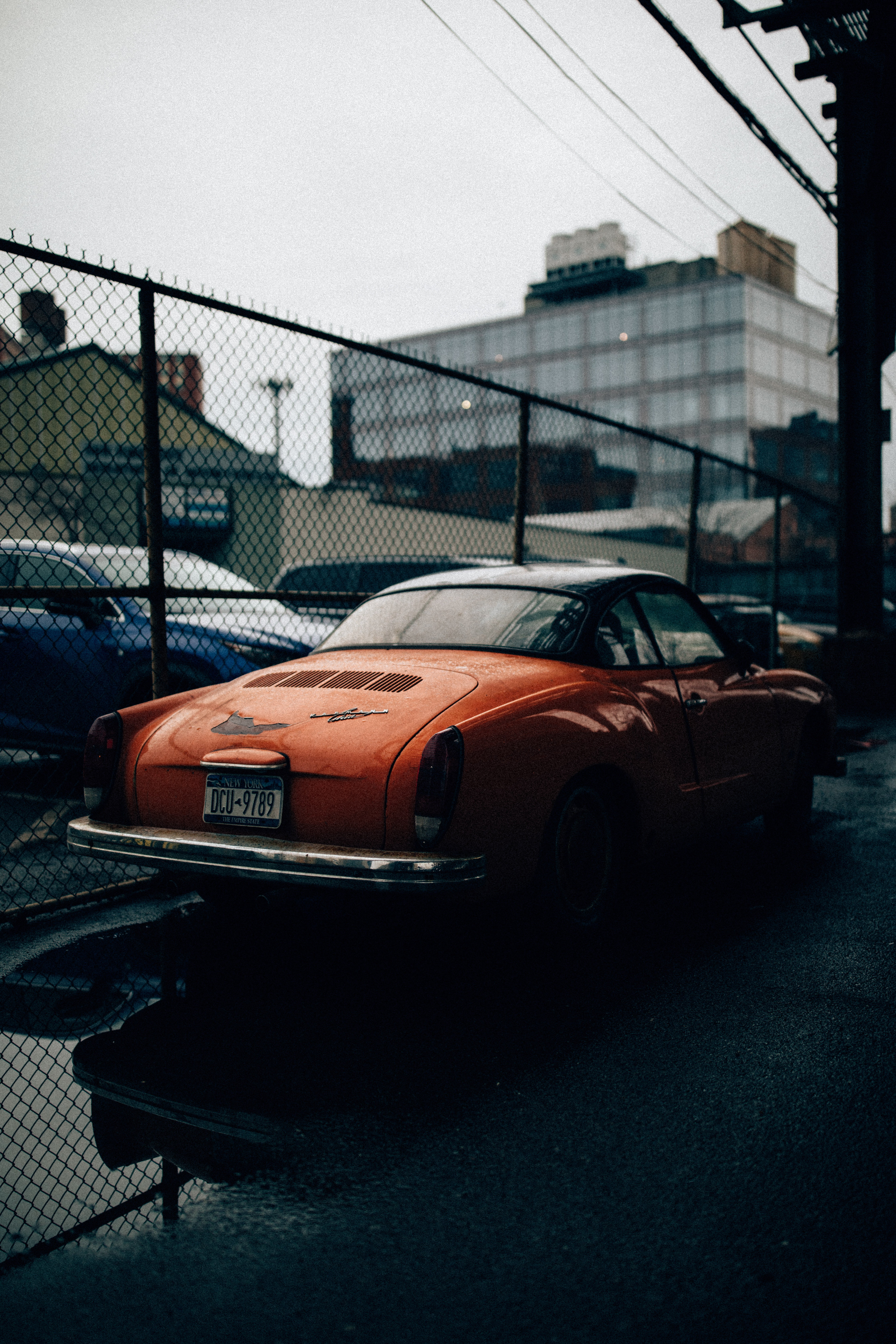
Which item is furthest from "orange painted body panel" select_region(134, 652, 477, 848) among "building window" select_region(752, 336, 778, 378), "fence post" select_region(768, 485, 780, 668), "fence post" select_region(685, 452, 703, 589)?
"building window" select_region(752, 336, 778, 378)

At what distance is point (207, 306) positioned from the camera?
503 centimetres

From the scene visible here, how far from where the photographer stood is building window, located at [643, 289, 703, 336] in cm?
6906

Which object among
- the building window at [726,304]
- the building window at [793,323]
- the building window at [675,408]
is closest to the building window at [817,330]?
the building window at [793,323]

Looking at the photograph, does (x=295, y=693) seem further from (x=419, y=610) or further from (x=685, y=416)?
(x=685, y=416)

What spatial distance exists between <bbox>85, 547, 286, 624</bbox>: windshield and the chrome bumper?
323 cm

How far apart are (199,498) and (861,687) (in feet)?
28.8

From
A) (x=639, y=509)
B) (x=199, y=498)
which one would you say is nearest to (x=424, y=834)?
(x=199, y=498)

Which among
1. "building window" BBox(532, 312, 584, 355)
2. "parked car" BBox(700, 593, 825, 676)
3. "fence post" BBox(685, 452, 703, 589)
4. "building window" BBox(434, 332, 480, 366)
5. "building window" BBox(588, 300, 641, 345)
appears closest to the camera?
"fence post" BBox(685, 452, 703, 589)

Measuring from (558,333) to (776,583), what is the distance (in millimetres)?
67673

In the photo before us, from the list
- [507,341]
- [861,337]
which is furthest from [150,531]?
[507,341]

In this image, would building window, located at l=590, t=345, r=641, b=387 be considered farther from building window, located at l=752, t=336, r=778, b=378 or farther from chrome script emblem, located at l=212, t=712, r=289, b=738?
chrome script emblem, located at l=212, t=712, r=289, b=738

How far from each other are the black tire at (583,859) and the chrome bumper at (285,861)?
50 cm

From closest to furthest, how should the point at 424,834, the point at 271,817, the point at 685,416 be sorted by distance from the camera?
the point at 424,834, the point at 271,817, the point at 685,416

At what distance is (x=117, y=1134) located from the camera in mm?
2719
